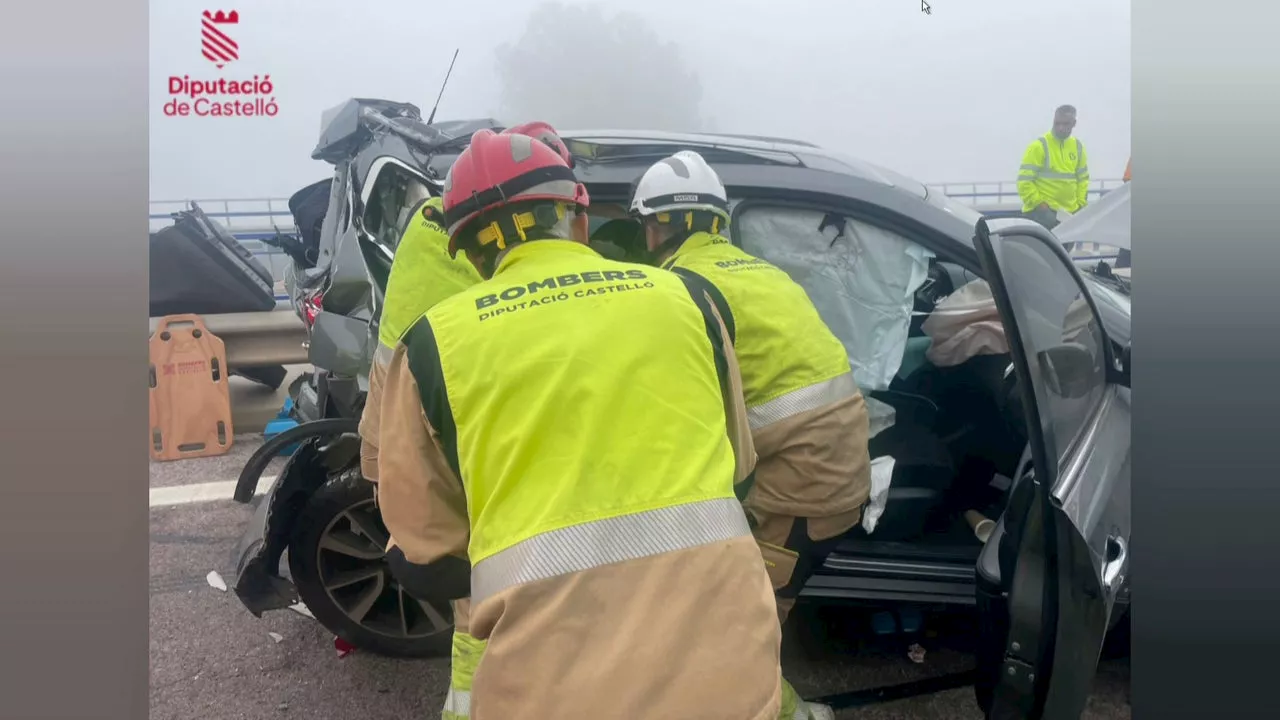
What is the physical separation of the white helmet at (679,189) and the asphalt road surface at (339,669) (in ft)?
5.05

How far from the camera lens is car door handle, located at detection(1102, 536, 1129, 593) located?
1.71m

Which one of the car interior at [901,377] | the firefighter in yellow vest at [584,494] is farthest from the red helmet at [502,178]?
the car interior at [901,377]

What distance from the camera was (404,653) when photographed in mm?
2738

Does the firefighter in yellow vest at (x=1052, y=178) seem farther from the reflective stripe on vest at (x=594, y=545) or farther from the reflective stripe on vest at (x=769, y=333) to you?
the reflective stripe on vest at (x=594, y=545)

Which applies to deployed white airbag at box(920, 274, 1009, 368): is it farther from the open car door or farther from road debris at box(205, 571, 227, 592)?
road debris at box(205, 571, 227, 592)

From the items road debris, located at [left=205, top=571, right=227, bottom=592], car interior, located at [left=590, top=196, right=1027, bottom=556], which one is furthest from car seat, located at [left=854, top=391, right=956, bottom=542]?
road debris, located at [left=205, top=571, right=227, bottom=592]

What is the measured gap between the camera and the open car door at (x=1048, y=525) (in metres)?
1.71

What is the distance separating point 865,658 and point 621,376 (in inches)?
79.8

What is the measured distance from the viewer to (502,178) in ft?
4.95

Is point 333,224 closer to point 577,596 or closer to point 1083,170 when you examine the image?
point 577,596

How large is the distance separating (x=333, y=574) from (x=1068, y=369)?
2381 mm

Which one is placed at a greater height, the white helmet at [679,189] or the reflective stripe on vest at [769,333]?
the white helmet at [679,189]
